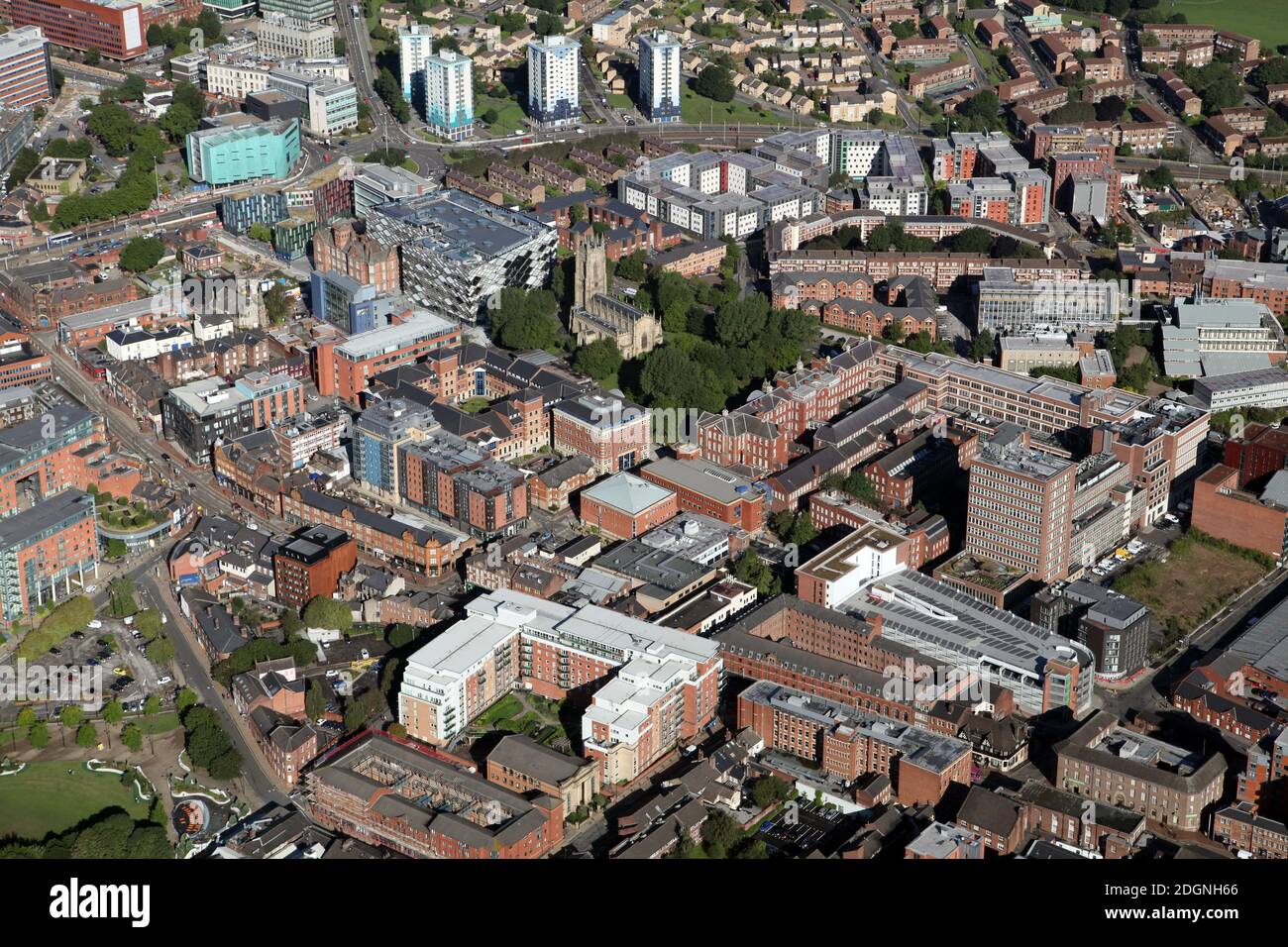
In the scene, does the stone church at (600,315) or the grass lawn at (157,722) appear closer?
the grass lawn at (157,722)

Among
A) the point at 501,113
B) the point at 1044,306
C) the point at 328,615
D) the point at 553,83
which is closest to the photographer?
the point at 328,615

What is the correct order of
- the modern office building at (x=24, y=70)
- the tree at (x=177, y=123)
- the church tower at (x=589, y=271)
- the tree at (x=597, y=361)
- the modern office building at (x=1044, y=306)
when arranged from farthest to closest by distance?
the modern office building at (x=24, y=70) → the tree at (x=177, y=123) → the modern office building at (x=1044, y=306) → the church tower at (x=589, y=271) → the tree at (x=597, y=361)

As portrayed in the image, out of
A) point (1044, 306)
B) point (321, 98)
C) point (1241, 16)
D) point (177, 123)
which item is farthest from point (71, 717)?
point (1241, 16)

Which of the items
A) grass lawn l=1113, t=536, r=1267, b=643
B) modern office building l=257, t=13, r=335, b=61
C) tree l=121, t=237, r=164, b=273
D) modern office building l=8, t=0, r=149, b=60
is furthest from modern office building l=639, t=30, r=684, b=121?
grass lawn l=1113, t=536, r=1267, b=643

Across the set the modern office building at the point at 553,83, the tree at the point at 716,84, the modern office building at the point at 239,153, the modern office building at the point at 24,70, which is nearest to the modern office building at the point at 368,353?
the modern office building at the point at 239,153

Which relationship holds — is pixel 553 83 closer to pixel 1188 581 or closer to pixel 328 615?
pixel 328 615

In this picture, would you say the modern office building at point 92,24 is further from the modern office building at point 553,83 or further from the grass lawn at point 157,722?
the grass lawn at point 157,722

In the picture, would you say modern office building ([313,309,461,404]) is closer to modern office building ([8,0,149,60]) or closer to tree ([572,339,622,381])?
tree ([572,339,622,381])
